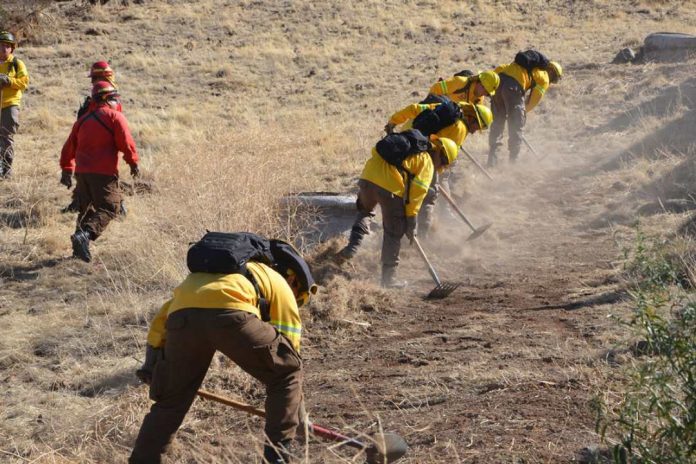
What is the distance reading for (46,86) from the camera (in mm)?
18812

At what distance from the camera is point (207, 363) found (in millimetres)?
4691

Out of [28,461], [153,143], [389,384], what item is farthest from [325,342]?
[153,143]

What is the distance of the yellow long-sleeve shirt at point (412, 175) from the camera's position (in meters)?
8.16

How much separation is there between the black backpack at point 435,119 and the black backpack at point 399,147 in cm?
111

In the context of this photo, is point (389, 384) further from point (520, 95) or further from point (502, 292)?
point (520, 95)

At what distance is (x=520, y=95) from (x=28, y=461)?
28.9 feet

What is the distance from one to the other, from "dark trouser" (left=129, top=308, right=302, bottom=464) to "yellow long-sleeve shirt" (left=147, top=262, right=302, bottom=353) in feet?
0.15

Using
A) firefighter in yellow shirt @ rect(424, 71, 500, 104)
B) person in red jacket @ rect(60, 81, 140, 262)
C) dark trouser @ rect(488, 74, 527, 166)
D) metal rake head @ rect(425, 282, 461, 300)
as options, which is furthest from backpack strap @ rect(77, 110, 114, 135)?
dark trouser @ rect(488, 74, 527, 166)

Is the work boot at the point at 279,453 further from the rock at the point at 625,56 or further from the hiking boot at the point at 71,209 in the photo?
the rock at the point at 625,56

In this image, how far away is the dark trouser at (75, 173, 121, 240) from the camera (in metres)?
9.08

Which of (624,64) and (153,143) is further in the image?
(624,64)

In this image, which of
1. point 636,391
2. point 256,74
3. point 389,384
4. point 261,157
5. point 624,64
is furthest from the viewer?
point 256,74

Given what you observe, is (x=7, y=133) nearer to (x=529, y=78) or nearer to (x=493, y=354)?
(x=529, y=78)

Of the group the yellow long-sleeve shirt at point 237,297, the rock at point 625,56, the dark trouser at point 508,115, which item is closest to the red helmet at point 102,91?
the yellow long-sleeve shirt at point 237,297
